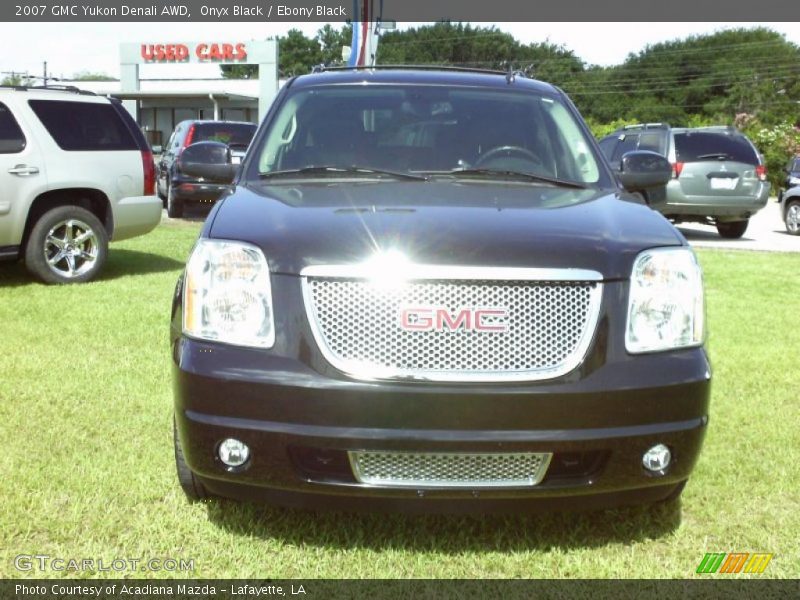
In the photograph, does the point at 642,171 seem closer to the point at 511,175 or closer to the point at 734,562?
the point at 511,175

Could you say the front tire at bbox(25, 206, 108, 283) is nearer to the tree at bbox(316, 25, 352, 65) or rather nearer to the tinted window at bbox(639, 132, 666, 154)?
the tinted window at bbox(639, 132, 666, 154)

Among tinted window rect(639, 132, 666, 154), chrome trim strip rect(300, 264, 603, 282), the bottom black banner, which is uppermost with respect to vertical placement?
chrome trim strip rect(300, 264, 603, 282)

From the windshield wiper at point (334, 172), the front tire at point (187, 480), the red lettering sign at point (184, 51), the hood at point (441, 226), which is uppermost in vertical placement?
the red lettering sign at point (184, 51)

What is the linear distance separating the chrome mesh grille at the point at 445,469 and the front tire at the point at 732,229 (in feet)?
46.1

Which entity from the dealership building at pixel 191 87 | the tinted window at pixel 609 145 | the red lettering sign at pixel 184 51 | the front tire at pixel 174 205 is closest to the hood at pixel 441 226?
the front tire at pixel 174 205

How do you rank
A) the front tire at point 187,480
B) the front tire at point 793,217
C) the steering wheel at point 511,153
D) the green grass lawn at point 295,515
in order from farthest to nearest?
the front tire at point 793,217, the steering wheel at point 511,153, the front tire at point 187,480, the green grass lawn at point 295,515

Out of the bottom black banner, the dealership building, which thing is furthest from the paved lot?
the dealership building

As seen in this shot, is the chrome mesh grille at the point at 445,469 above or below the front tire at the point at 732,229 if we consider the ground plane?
above

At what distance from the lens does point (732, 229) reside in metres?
16.0

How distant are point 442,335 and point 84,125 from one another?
7.27 meters

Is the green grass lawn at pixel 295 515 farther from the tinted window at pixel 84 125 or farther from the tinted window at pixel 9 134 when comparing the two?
the tinted window at pixel 84 125

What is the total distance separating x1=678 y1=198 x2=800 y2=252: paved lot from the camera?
1433cm

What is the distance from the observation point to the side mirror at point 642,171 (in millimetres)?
4602

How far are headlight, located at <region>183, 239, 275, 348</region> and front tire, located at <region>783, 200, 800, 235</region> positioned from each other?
51.8 ft
